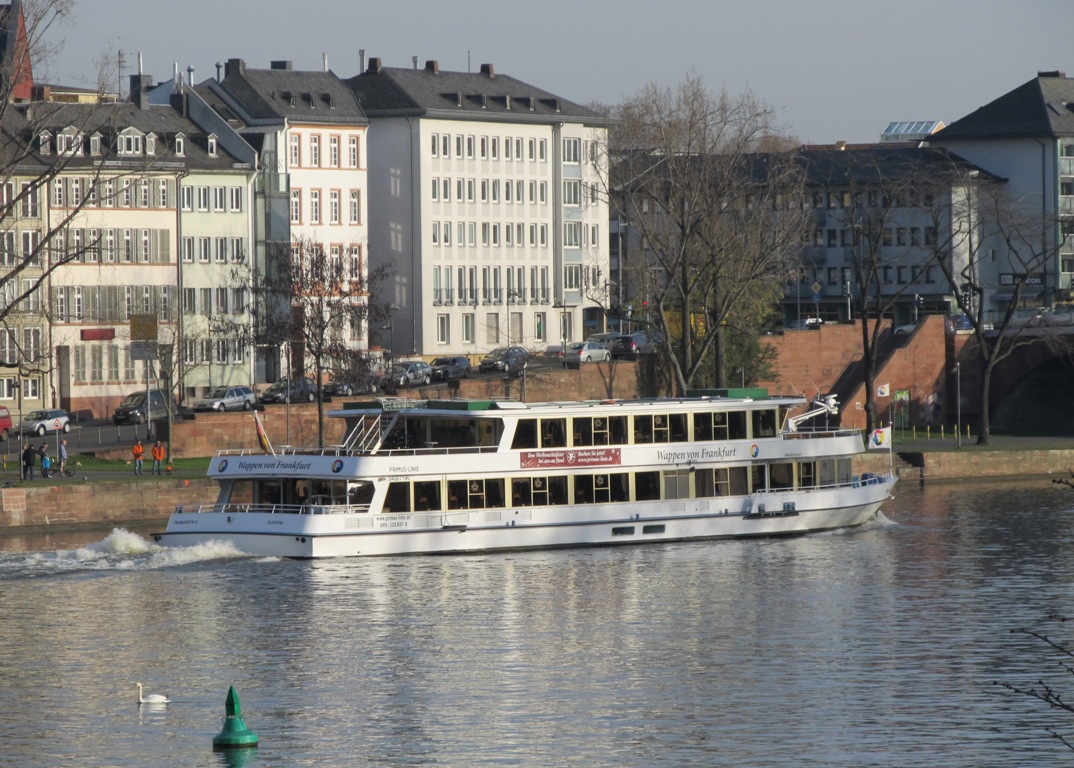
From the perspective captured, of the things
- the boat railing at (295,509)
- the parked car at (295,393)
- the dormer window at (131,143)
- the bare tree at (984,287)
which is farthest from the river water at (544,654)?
the dormer window at (131,143)

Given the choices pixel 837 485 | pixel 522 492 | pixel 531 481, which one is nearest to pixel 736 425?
pixel 837 485

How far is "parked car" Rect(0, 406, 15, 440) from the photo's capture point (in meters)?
88.9

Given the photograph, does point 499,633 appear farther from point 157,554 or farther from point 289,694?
point 157,554

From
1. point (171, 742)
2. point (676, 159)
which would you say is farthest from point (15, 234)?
point (171, 742)

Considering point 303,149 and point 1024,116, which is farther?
point 1024,116

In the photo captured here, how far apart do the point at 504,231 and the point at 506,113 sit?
640cm

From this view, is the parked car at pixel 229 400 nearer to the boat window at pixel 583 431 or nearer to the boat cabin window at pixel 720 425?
the boat cabin window at pixel 720 425

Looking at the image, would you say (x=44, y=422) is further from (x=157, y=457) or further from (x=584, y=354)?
(x=584, y=354)

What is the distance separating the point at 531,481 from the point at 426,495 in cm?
321

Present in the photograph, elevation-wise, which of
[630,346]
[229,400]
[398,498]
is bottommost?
[398,498]

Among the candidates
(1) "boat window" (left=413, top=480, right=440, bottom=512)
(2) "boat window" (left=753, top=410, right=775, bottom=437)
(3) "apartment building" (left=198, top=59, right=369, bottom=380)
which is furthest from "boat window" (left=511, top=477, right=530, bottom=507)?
(3) "apartment building" (left=198, top=59, right=369, bottom=380)

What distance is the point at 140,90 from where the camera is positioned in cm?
10962

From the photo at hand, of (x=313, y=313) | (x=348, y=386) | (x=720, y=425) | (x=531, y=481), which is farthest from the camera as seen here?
(x=348, y=386)

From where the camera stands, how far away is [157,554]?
5844 centimetres
